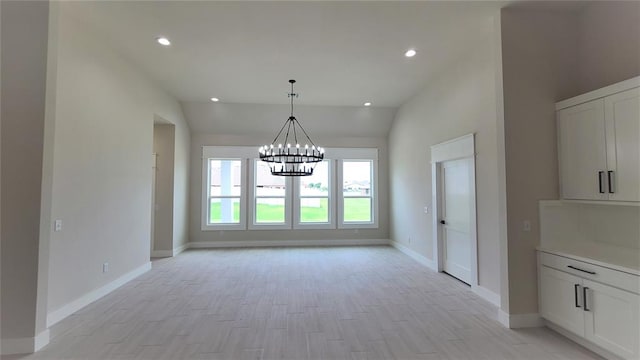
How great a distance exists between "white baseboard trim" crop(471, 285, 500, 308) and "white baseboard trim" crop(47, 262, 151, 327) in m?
5.01

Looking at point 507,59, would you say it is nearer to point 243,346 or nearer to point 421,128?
point 421,128

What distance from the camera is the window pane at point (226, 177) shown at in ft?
25.5

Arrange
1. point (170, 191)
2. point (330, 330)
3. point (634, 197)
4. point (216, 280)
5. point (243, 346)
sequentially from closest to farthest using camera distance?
point (634, 197), point (243, 346), point (330, 330), point (216, 280), point (170, 191)

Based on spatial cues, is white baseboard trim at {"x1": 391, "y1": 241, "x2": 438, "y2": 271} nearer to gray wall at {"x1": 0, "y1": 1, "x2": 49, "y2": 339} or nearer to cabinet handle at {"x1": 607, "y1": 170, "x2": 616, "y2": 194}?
cabinet handle at {"x1": 607, "y1": 170, "x2": 616, "y2": 194}

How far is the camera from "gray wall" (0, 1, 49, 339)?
8.73 feet

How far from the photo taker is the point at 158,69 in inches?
195

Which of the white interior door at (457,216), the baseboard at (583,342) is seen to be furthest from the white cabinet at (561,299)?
the white interior door at (457,216)

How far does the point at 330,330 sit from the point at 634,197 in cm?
295

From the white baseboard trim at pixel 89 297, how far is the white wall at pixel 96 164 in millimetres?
64

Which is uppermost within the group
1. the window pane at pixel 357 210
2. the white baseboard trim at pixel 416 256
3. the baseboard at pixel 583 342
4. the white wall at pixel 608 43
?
the white wall at pixel 608 43

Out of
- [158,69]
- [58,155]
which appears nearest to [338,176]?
[158,69]

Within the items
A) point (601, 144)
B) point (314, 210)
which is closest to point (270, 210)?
point (314, 210)

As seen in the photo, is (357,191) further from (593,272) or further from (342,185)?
(593,272)

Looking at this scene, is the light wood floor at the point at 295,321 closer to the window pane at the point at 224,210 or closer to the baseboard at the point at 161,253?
the baseboard at the point at 161,253
